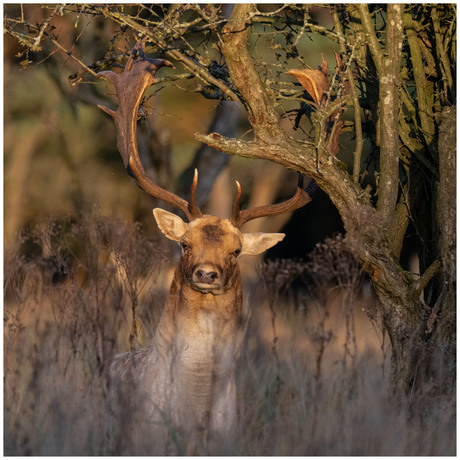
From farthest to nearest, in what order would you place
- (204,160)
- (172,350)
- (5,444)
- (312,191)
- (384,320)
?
(204,160), (312,191), (384,320), (172,350), (5,444)

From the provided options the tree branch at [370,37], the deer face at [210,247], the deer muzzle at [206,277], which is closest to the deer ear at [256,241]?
the deer face at [210,247]

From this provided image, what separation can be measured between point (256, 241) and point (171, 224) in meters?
0.66

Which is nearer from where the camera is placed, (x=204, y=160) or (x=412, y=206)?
(x=412, y=206)

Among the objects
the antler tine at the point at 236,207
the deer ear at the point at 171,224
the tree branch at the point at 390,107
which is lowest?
the deer ear at the point at 171,224

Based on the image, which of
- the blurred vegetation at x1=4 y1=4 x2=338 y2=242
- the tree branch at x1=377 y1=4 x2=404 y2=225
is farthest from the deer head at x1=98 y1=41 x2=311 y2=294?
the blurred vegetation at x1=4 y1=4 x2=338 y2=242

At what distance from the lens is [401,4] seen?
248 inches

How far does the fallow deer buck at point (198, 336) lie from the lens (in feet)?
18.1

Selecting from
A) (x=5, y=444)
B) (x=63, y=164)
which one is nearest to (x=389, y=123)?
(x=5, y=444)

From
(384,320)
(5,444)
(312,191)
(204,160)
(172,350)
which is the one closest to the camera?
(5,444)

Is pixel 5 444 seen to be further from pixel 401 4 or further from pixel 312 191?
pixel 401 4

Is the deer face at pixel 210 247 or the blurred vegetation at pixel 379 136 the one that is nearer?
the deer face at pixel 210 247

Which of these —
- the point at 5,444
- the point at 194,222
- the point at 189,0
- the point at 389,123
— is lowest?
the point at 5,444

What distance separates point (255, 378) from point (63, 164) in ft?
28.6

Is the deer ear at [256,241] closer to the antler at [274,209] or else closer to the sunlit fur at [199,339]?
the antler at [274,209]
